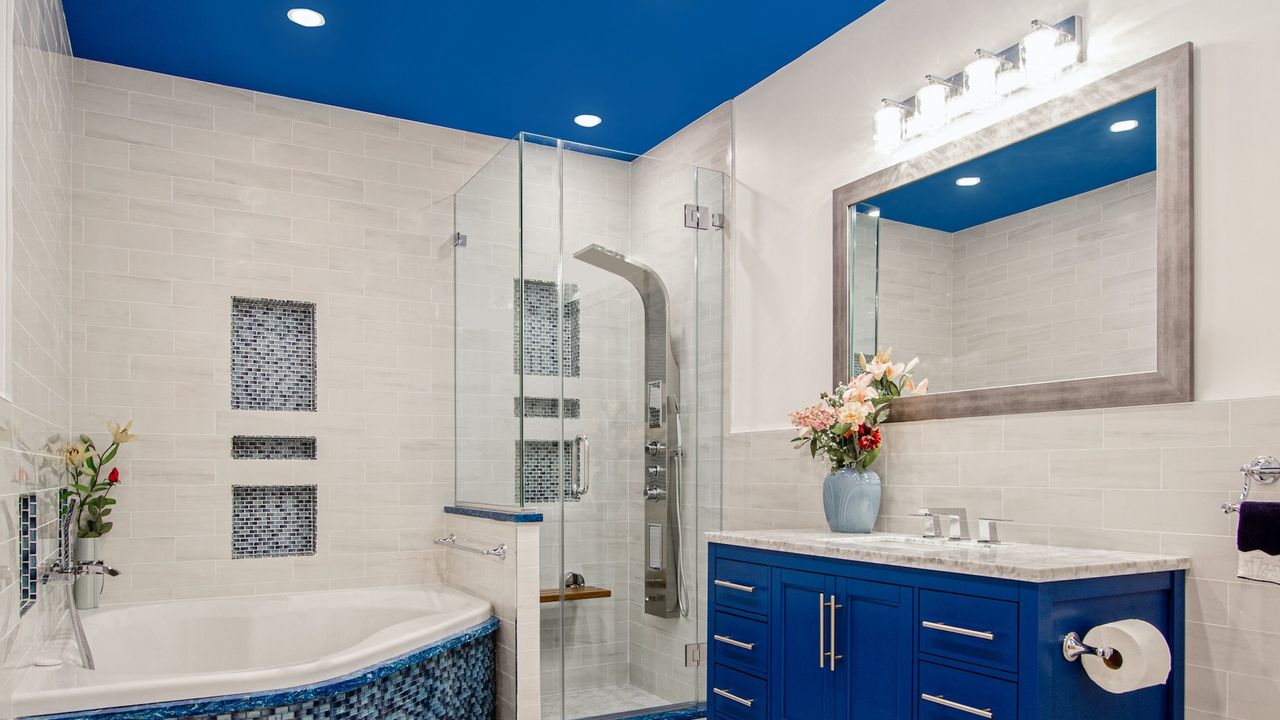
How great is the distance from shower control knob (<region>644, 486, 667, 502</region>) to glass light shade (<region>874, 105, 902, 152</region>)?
155 cm

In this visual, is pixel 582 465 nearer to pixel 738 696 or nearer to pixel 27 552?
pixel 738 696

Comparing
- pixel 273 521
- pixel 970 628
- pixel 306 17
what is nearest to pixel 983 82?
pixel 970 628

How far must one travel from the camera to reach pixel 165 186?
A: 375cm

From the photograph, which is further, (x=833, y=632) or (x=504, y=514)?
(x=504, y=514)

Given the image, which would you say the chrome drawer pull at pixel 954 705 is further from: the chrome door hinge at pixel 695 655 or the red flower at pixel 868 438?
the chrome door hinge at pixel 695 655

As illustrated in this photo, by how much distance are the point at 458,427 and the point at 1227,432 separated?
3.08 meters

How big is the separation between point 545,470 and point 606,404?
347mm

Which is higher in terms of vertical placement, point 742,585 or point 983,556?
point 983,556

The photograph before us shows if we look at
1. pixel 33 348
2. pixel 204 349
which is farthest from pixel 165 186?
pixel 33 348

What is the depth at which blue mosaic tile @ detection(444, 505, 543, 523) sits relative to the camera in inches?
132

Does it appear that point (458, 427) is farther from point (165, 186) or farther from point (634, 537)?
point (165, 186)

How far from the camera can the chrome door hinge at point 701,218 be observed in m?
3.83

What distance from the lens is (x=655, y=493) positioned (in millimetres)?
3621

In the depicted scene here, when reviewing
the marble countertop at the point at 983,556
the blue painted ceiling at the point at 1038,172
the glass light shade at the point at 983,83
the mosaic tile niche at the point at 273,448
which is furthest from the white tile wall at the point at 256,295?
→ the glass light shade at the point at 983,83
